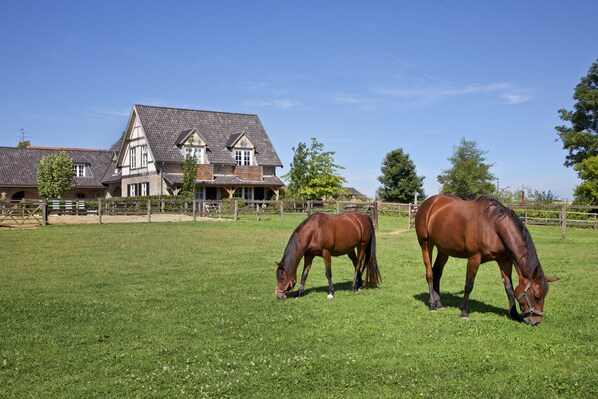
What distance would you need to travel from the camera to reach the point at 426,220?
1030 cm

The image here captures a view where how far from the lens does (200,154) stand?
53.0 metres

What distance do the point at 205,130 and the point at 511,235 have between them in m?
49.0

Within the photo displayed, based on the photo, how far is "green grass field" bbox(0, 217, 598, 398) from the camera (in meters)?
6.11

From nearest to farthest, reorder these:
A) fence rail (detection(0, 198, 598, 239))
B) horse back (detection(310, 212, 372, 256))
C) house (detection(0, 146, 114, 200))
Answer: horse back (detection(310, 212, 372, 256))
fence rail (detection(0, 198, 598, 239))
house (detection(0, 146, 114, 200))

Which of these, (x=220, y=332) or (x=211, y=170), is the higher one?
(x=211, y=170)

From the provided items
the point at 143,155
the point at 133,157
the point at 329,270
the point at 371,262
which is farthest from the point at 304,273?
the point at 133,157

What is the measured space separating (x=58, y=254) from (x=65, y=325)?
10724 mm

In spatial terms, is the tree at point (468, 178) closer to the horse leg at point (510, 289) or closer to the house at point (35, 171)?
the house at point (35, 171)

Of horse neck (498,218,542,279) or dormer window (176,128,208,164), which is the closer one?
horse neck (498,218,542,279)

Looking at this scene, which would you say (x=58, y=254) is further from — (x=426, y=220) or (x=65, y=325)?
(x=426, y=220)

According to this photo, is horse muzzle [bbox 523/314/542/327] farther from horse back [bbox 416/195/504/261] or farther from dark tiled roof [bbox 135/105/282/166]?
dark tiled roof [bbox 135/105/282/166]

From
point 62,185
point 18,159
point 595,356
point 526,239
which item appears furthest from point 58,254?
point 18,159

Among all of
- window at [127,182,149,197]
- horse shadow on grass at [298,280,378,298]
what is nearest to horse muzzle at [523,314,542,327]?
horse shadow on grass at [298,280,378,298]

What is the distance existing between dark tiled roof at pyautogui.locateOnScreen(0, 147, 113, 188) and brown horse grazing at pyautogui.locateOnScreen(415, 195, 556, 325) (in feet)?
187
